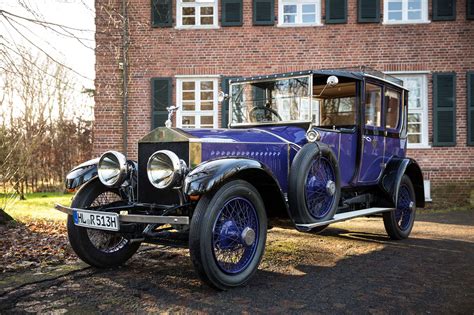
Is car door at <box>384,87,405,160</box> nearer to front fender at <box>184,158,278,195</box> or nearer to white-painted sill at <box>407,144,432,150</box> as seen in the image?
front fender at <box>184,158,278,195</box>

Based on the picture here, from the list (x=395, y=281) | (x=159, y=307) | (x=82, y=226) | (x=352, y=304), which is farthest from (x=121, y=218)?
(x=395, y=281)

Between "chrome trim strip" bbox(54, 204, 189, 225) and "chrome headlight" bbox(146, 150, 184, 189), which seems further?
"chrome headlight" bbox(146, 150, 184, 189)

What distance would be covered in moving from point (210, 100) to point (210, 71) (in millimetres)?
Answer: 722

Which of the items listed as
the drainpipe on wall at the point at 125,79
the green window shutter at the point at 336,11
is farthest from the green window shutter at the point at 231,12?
the drainpipe on wall at the point at 125,79

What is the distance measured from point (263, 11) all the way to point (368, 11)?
8.50ft

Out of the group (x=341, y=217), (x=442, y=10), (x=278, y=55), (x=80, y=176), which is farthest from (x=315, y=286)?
(x=442, y=10)

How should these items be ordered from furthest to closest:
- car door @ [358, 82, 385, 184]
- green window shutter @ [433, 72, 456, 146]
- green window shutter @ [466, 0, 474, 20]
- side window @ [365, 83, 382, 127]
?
green window shutter @ [466, 0, 474, 20] < green window shutter @ [433, 72, 456, 146] < side window @ [365, 83, 382, 127] < car door @ [358, 82, 385, 184]

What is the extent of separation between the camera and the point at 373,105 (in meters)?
6.14

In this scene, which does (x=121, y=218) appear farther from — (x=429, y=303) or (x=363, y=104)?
(x=363, y=104)

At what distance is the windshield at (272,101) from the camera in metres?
5.44

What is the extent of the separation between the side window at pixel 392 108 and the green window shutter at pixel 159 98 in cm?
653

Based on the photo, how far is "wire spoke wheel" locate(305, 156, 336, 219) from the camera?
15.8 ft

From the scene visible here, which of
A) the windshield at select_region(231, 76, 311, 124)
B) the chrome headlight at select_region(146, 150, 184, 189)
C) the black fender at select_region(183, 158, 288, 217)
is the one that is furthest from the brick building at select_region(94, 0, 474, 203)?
the chrome headlight at select_region(146, 150, 184, 189)

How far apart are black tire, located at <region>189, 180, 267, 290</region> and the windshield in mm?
1660
